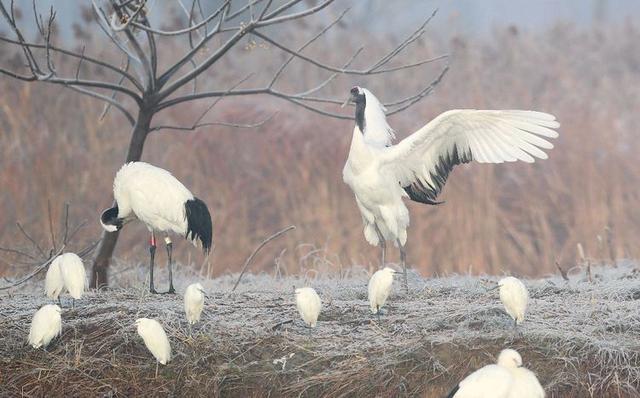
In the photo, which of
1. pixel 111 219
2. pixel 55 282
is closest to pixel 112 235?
pixel 111 219

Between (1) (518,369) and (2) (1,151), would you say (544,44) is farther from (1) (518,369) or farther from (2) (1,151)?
(1) (518,369)

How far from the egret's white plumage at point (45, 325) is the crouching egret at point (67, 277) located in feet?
1.11

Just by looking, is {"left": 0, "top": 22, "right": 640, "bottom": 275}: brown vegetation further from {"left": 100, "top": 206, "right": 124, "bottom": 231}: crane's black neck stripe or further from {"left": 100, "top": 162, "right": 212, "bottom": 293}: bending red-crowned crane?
{"left": 100, "top": 162, "right": 212, "bottom": 293}: bending red-crowned crane

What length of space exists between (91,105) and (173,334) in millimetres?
6257

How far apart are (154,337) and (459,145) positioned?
7.23ft

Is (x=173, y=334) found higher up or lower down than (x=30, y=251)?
lower down

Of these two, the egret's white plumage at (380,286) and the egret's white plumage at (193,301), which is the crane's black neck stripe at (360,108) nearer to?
the egret's white plumage at (380,286)

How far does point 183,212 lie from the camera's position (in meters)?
6.43

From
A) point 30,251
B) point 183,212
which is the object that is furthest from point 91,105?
point 183,212

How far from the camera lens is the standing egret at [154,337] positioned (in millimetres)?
5195

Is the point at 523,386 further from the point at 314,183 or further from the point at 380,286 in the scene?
the point at 314,183

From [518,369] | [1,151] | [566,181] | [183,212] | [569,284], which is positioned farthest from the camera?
[566,181]

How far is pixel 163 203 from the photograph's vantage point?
21.1ft

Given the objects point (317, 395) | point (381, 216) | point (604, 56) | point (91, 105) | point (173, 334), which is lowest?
point (317, 395)
